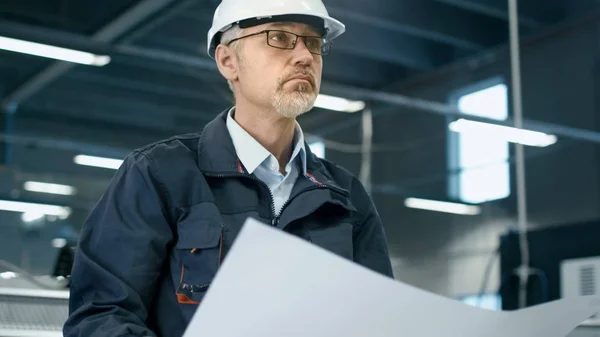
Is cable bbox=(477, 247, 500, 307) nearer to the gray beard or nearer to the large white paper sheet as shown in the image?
the gray beard

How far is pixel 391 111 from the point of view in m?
7.39

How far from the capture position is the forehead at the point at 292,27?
1222mm

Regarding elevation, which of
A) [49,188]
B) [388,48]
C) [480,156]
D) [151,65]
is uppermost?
[388,48]

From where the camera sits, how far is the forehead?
4.01ft

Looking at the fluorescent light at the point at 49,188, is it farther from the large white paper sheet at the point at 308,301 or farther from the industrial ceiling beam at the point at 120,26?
the large white paper sheet at the point at 308,301

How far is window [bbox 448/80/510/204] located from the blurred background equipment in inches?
0.5

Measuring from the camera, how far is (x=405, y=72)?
23.5ft

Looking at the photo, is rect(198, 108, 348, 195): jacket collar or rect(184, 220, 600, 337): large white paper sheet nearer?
rect(184, 220, 600, 337): large white paper sheet

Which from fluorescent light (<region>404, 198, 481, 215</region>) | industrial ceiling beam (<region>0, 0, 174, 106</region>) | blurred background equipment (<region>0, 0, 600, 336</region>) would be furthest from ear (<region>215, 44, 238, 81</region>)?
fluorescent light (<region>404, 198, 481, 215</region>)

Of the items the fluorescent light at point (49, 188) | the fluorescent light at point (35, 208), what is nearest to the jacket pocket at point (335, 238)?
the fluorescent light at point (35, 208)

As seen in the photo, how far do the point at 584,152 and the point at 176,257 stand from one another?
19.3 ft

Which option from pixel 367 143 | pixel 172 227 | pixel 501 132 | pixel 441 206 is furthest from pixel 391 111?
pixel 172 227

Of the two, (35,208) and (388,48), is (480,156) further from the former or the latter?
(35,208)

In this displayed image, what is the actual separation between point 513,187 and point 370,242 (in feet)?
18.4
